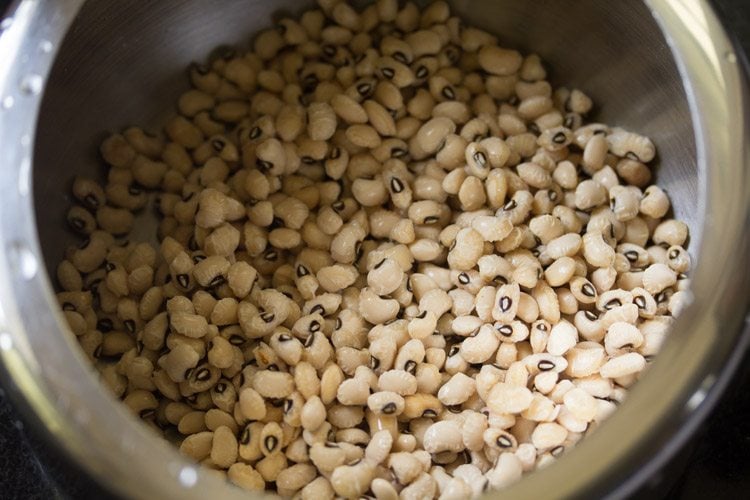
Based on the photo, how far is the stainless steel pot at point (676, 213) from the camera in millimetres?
729

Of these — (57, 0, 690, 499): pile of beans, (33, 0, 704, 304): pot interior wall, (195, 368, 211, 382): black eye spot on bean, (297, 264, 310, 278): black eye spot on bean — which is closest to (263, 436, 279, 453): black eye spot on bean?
(57, 0, 690, 499): pile of beans

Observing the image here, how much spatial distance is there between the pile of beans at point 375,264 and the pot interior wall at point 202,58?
24 mm

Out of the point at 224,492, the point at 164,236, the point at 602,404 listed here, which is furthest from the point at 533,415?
the point at 164,236

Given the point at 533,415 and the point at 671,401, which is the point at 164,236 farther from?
the point at 671,401

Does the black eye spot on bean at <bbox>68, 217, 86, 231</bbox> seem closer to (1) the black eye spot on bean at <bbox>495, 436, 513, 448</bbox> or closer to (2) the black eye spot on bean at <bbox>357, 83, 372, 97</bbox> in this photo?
(2) the black eye spot on bean at <bbox>357, 83, 372, 97</bbox>

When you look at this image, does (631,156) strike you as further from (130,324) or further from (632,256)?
(130,324)

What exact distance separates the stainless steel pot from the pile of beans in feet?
0.27

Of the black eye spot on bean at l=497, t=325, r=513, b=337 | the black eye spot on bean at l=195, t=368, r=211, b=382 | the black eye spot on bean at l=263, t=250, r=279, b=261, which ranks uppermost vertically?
the black eye spot on bean at l=497, t=325, r=513, b=337

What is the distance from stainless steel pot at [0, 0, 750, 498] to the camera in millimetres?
729

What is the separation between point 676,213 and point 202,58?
627 millimetres

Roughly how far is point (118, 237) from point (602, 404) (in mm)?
607

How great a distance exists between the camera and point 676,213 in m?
1.08

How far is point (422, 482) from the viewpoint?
92cm

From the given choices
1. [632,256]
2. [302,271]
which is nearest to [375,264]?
[302,271]
